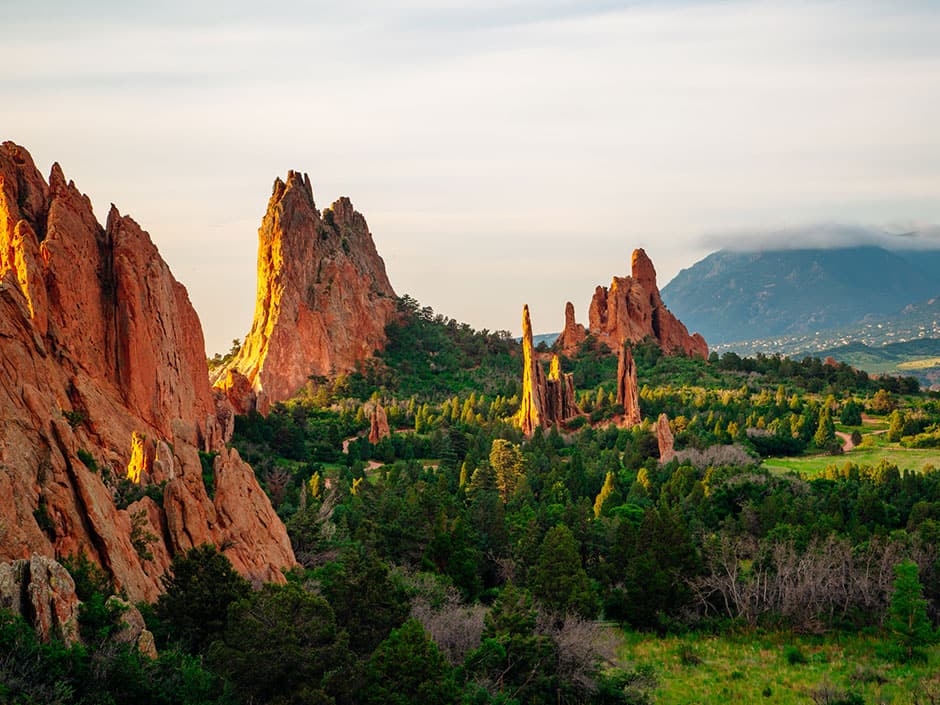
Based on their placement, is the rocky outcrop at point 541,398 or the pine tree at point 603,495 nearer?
the pine tree at point 603,495

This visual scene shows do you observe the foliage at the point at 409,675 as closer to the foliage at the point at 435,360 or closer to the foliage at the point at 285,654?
the foliage at the point at 285,654

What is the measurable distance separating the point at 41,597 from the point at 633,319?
110 m

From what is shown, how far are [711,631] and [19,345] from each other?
94.8ft

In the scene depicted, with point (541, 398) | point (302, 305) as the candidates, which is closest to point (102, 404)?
point (541, 398)

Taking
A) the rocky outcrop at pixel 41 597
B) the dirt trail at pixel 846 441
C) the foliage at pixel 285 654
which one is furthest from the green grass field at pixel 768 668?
the dirt trail at pixel 846 441

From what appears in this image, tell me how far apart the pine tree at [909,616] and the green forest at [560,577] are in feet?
0.33

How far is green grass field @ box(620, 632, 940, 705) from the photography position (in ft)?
105

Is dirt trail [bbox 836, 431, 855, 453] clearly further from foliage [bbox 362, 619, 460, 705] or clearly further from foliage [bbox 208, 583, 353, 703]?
foliage [bbox 208, 583, 353, 703]

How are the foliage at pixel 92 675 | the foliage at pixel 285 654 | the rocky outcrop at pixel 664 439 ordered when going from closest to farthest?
the foliage at pixel 92 675 < the foliage at pixel 285 654 < the rocky outcrop at pixel 664 439

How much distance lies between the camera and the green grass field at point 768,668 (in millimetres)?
32094

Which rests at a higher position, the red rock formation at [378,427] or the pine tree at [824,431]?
the red rock formation at [378,427]

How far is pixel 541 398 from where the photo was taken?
96188 mm

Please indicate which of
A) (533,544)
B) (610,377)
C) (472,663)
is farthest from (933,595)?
(610,377)

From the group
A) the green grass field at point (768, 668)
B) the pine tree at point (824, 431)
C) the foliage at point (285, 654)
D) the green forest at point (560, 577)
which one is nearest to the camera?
the foliage at point (285, 654)
